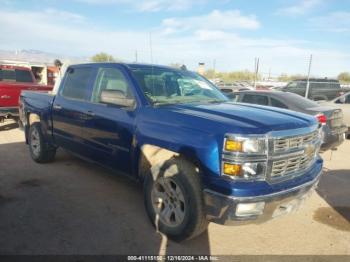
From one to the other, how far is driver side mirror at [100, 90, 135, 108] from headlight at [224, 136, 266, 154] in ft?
4.68

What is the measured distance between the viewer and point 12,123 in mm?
11500

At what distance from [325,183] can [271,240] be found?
8.33ft

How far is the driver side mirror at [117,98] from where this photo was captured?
4.09 m

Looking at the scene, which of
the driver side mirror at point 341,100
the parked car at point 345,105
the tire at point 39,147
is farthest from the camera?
the driver side mirror at point 341,100

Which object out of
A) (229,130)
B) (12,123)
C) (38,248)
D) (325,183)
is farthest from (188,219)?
(12,123)

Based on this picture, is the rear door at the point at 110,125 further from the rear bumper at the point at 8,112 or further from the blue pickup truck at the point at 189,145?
the rear bumper at the point at 8,112

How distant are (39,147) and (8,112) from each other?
3.72 m

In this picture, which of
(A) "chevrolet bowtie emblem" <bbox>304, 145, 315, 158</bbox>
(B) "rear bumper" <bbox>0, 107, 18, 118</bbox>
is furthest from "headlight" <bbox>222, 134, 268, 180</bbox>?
(B) "rear bumper" <bbox>0, 107, 18, 118</bbox>

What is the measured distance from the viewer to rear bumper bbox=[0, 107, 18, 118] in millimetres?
9227

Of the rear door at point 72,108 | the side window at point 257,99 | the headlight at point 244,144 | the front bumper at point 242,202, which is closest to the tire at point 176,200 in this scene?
the front bumper at point 242,202

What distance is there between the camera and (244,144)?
10.0 feet

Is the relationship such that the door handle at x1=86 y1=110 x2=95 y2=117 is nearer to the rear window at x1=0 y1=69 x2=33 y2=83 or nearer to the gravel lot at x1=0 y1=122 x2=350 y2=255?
the gravel lot at x1=0 y1=122 x2=350 y2=255

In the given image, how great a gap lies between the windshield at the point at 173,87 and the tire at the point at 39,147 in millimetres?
2728

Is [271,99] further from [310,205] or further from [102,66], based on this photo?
[102,66]
